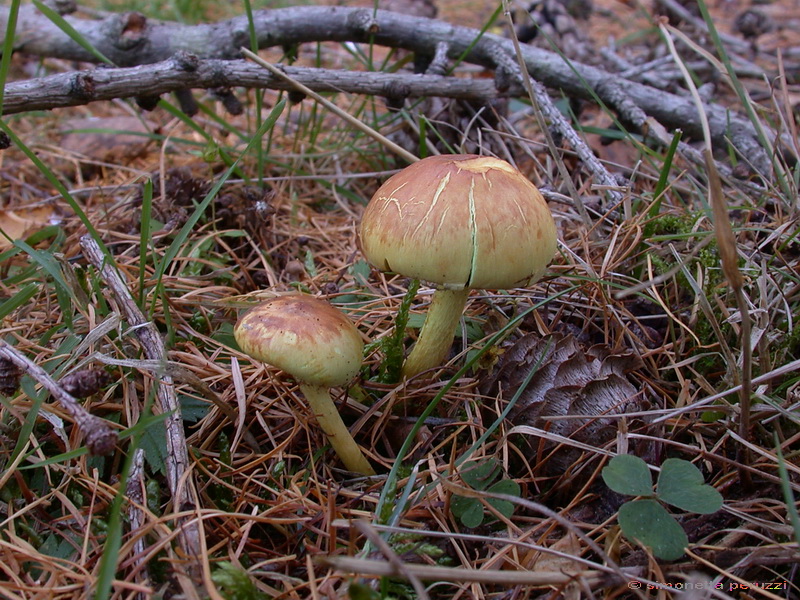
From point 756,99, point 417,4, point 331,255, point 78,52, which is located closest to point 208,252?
point 331,255

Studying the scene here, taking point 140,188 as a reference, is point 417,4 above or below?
above

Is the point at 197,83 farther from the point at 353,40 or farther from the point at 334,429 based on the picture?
the point at 334,429

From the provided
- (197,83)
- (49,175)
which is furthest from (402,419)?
(197,83)

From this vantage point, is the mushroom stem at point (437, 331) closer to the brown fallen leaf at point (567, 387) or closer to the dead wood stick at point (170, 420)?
the brown fallen leaf at point (567, 387)

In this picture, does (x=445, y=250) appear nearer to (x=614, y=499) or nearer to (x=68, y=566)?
(x=614, y=499)

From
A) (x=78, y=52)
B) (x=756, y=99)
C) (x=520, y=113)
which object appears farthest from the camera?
(x=756, y=99)

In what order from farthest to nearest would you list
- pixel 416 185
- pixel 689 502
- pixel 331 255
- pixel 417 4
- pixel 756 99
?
pixel 417 4, pixel 756 99, pixel 331 255, pixel 416 185, pixel 689 502

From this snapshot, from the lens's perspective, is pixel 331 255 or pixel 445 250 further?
pixel 331 255
